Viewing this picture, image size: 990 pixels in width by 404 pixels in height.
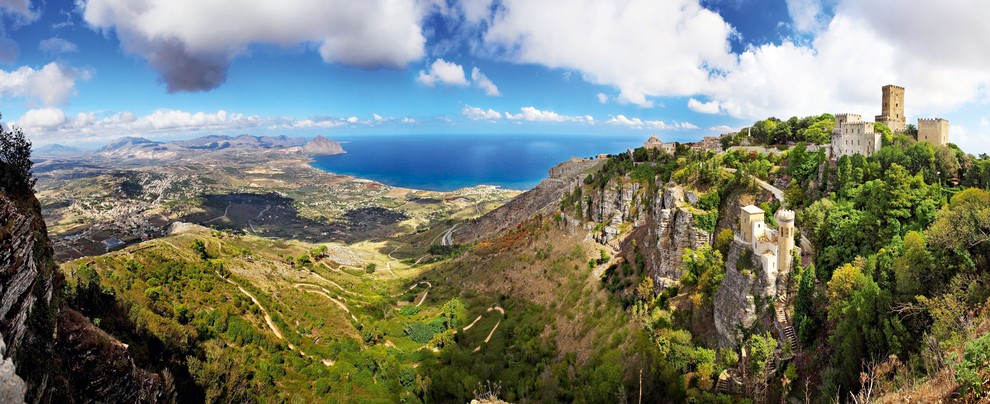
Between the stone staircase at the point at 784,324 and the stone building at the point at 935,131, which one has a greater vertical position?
the stone building at the point at 935,131

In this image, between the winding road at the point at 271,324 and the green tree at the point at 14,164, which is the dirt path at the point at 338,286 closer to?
the winding road at the point at 271,324

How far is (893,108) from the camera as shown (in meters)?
41.9

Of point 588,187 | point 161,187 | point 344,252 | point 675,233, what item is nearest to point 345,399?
point 675,233

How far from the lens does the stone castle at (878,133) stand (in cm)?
3616

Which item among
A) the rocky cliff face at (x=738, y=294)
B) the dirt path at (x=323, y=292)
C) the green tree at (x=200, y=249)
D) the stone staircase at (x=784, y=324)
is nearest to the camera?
the stone staircase at (x=784, y=324)

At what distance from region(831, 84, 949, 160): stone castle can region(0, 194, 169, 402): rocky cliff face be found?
50.1 m

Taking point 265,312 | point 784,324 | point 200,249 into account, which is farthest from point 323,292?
point 784,324

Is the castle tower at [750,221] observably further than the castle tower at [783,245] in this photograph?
Yes

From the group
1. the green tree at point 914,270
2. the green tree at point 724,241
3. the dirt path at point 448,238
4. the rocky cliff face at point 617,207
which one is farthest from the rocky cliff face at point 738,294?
the dirt path at point 448,238

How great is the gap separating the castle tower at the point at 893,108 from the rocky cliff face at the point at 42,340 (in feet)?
187

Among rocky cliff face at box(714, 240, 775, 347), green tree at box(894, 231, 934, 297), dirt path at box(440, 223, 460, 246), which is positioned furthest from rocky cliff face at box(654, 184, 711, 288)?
dirt path at box(440, 223, 460, 246)

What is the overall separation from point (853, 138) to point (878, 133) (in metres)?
1.63

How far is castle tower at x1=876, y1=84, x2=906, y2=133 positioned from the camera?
135 ft

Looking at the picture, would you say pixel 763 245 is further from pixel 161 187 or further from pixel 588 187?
pixel 161 187
